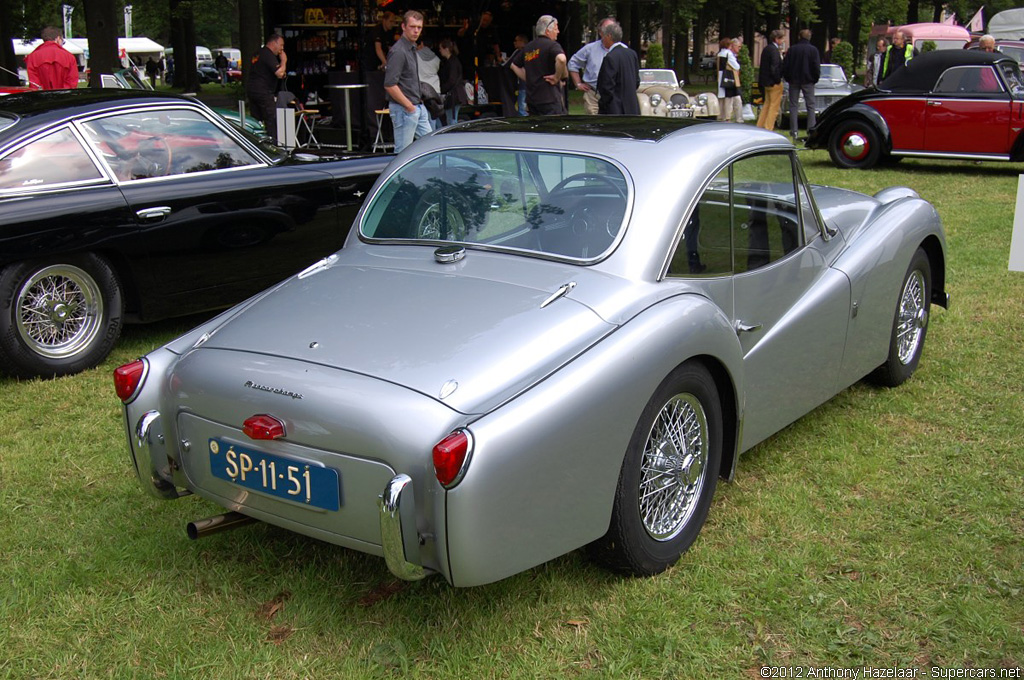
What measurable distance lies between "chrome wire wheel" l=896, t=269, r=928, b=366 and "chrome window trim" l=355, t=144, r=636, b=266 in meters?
2.00

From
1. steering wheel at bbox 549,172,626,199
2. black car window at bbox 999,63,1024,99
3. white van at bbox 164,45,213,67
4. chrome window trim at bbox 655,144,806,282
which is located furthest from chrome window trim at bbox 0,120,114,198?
white van at bbox 164,45,213,67

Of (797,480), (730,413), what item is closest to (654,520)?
(730,413)

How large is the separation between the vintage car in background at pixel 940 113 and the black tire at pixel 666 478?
1033 cm

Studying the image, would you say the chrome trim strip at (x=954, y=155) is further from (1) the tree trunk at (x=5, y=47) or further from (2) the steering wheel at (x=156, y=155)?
(1) the tree trunk at (x=5, y=47)

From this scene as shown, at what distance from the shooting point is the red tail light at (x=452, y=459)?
248cm

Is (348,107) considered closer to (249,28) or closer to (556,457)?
(249,28)

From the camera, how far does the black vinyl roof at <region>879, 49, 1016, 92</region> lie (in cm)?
1210

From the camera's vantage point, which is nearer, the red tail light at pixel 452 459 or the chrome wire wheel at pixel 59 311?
the red tail light at pixel 452 459

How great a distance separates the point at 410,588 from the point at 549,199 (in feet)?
4.86

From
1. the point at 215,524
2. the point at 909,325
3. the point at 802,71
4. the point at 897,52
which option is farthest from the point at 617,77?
the point at 215,524

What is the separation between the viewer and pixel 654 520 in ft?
10.6

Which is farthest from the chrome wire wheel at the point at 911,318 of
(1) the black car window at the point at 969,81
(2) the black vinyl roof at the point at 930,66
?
(2) the black vinyl roof at the point at 930,66

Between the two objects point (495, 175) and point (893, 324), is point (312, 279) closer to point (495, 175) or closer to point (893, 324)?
point (495, 175)

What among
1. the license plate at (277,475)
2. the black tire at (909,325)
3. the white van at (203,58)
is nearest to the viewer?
the license plate at (277,475)
